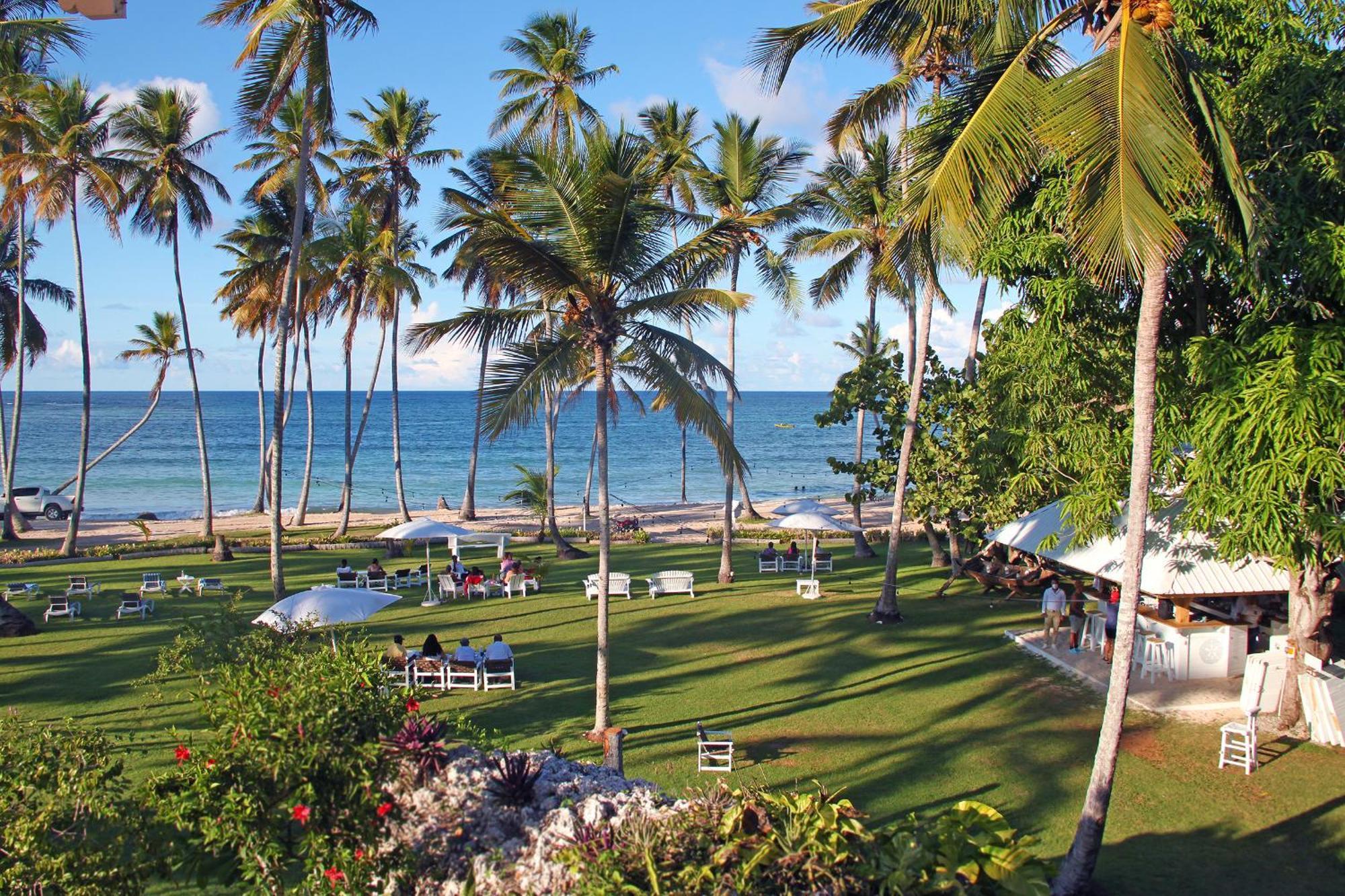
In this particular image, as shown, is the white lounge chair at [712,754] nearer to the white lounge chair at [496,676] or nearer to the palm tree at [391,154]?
the white lounge chair at [496,676]

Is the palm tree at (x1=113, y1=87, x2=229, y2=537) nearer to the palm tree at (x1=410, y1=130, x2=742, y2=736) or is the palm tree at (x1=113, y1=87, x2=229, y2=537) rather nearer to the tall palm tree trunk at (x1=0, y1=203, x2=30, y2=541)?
the tall palm tree trunk at (x1=0, y1=203, x2=30, y2=541)

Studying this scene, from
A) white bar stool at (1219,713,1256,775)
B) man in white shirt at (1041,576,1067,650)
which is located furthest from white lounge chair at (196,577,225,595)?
white bar stool at (1219,713,1256,775)

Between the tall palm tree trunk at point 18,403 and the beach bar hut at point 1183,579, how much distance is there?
30677 mm

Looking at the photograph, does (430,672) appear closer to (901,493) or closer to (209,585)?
(901,493)

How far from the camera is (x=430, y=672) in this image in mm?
13953

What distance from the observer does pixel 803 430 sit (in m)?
127

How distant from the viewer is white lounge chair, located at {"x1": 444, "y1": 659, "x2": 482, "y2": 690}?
45.4ft

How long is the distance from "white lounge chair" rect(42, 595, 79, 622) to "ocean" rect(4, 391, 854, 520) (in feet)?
62.6

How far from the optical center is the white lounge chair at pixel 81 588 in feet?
66.9

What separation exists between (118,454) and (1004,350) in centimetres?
8988

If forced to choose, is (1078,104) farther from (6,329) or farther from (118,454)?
(118,454)

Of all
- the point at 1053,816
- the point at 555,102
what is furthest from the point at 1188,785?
the point at 555,102

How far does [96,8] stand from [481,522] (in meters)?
36.0

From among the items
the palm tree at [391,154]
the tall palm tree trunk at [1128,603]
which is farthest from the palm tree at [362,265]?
the tall palm tree trunk at [1128,603]
